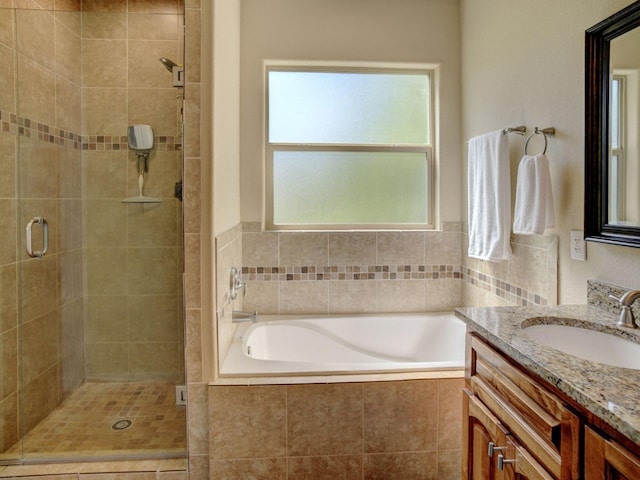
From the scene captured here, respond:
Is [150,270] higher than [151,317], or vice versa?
[150,270]

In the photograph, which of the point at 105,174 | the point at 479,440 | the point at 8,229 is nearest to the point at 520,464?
the point at 479,440

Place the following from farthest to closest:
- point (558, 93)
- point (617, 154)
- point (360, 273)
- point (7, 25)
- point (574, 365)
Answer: point (360, 273) < point (7, 25) < point (558, 93) < point (617, 154) < point (574, 365)

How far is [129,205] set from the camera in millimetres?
2361

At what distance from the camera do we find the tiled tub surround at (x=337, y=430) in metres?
1.69

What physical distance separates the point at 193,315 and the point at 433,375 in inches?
43.0

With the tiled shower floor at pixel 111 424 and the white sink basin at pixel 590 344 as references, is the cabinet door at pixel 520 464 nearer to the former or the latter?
the white sink basin at pixel 590 344

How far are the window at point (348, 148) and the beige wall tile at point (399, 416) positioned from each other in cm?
121

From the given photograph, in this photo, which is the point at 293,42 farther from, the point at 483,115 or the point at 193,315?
the point at 193,315

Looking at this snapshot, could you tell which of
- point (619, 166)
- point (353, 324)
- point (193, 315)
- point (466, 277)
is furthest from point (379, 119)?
point (193, 315)

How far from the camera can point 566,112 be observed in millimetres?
1621

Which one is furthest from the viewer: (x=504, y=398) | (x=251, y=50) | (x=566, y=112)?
(x=251, y=50)

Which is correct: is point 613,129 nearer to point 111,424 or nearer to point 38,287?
point 111,424

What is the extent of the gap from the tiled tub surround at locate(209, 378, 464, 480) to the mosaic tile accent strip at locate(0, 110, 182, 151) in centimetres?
142

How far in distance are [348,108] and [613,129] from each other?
1.62 m
